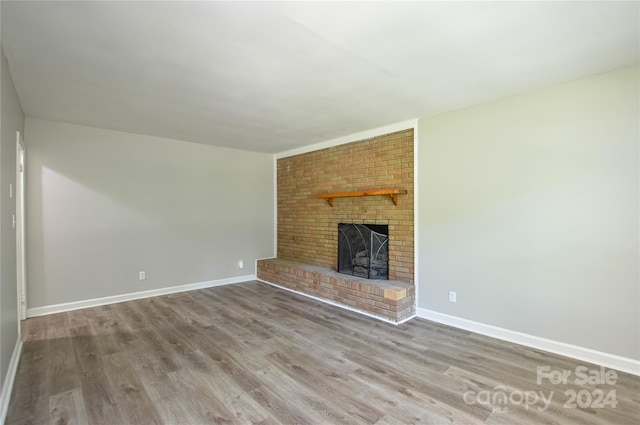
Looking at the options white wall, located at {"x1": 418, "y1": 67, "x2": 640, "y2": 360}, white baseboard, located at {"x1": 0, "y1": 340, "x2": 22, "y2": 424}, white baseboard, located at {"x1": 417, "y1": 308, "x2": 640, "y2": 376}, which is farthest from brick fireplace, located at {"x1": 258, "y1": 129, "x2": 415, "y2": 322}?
white baseboard, located at {"x1": 0, "y1": 340, "x2": 22, "y2": 424}

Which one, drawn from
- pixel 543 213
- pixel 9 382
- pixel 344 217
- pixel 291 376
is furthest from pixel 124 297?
pixel 543 213

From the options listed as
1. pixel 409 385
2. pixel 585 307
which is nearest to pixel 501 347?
pixel 585 307

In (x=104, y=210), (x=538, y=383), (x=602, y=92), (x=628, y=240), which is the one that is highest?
(x=602, y=92)

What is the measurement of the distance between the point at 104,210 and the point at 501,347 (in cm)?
509

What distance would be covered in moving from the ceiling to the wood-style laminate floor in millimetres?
2442

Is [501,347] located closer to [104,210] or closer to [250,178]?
[250,178]

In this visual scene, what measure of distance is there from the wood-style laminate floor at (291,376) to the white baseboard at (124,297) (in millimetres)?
181

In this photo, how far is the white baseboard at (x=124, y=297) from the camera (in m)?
3.70

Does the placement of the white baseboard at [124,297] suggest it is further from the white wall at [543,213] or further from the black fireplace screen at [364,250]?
the white wall at [543,213]

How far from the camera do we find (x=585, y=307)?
8.39 feet

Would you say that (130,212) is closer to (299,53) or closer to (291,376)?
(291,376)

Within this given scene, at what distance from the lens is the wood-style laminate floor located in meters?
1.90

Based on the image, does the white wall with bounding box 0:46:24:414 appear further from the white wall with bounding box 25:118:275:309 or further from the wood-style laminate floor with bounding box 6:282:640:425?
the white wall with bounding box 25:118:275:309

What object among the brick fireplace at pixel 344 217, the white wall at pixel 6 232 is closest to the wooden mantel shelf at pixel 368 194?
the brick fireplace at pixel 344 217
